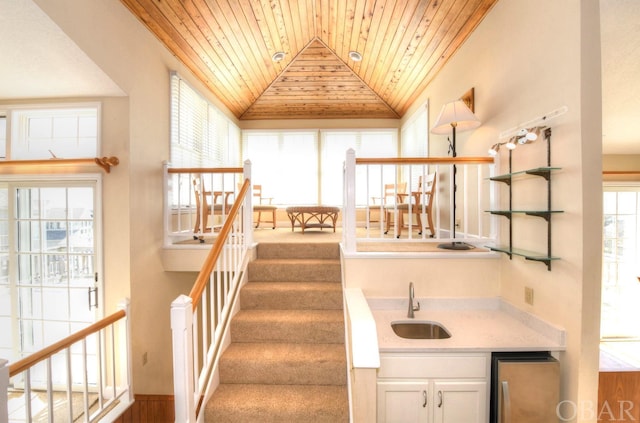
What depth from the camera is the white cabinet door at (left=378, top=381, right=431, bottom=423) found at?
189 centimetres

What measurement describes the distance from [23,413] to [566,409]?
4.38m

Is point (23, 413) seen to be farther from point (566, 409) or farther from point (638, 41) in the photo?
point (638, 41)

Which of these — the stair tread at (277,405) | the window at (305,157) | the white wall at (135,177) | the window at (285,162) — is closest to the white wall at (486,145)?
the white wall at (135,177)

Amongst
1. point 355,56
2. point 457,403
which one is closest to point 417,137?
point 355,56

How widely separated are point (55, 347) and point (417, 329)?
265 centimetres

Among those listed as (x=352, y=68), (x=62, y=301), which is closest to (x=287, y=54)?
(x=352, y=68)

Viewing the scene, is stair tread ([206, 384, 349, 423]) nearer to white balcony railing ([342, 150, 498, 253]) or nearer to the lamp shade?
white balcony railing ([342, 150, 498, 253])

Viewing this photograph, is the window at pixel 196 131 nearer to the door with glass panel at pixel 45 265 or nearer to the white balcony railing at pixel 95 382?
the door with glass panel at pixel 45 265

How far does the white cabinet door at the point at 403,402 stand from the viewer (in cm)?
189

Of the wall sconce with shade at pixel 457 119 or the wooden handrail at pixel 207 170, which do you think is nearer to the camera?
the wall sconce with shade at pixel 457 119

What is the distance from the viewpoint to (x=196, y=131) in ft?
14.3

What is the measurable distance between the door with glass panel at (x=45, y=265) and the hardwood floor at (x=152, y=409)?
62cm

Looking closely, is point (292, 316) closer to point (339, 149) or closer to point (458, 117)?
point (458, 117)

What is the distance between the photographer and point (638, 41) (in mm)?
1841
